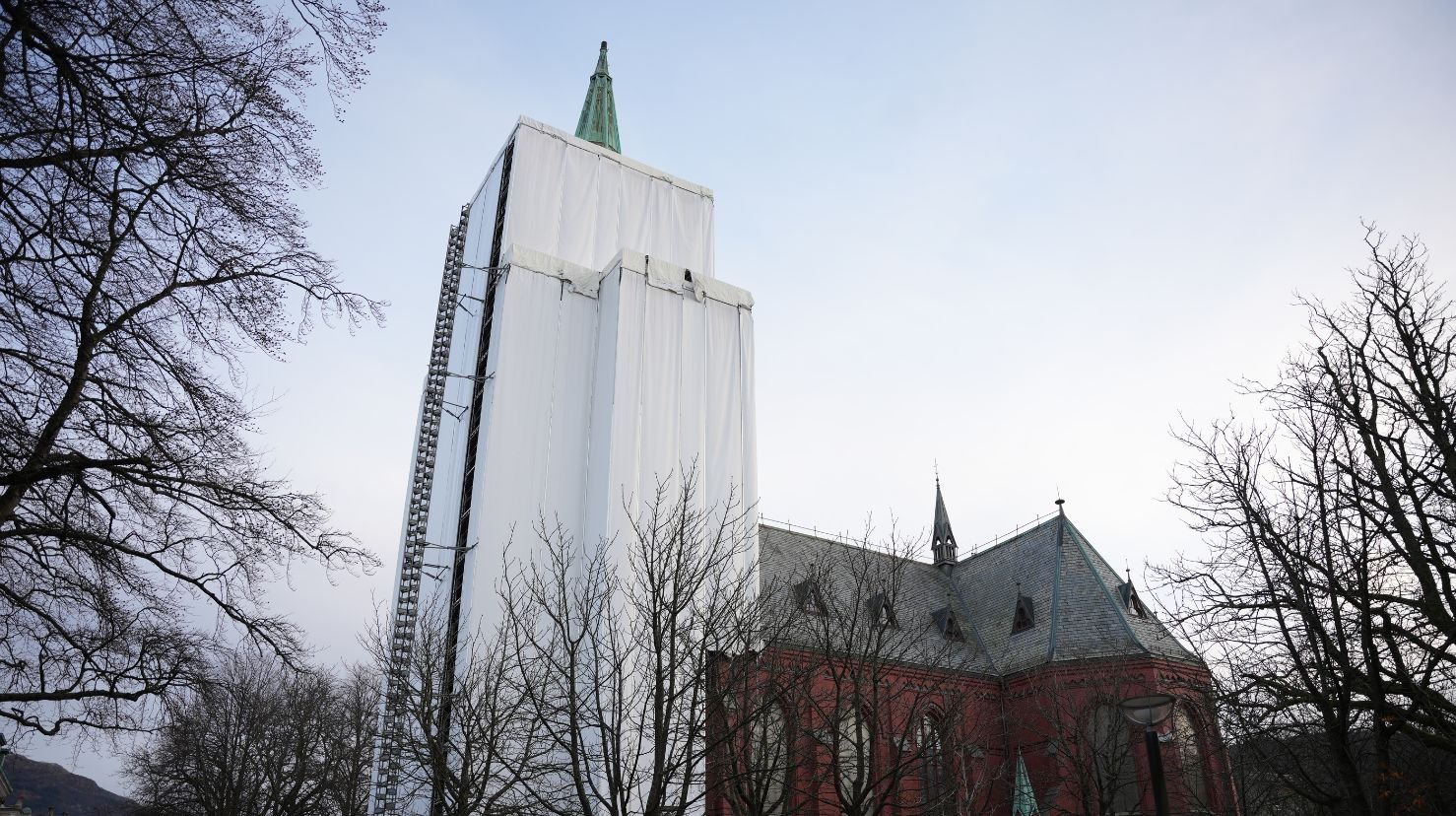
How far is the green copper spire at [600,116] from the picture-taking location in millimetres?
43188

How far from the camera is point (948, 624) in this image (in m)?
39.5

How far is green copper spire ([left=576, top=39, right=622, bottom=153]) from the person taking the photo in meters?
43.2

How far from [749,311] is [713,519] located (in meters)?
8.80

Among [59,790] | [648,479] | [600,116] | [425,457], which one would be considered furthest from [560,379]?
[59,790]

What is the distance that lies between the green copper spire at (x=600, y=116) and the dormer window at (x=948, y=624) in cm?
2372

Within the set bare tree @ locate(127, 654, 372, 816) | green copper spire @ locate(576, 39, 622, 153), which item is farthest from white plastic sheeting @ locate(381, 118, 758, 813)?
bare tree @ locate(127, 654, 372, 816)

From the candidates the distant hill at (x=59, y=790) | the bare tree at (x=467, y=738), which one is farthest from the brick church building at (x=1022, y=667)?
the distant hill at (x=59, y=790)

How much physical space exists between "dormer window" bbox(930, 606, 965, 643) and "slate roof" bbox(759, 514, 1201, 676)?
26cm

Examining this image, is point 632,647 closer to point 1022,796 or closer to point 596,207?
point 1022,796

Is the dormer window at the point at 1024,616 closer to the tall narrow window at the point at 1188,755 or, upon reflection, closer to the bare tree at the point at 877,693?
the bare tree at the point at 877,693

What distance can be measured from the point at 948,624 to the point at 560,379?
18.6 m

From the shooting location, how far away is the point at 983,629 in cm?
4056

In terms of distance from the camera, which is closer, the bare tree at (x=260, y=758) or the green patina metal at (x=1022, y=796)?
the green patina metal at (x=1022, y=796)

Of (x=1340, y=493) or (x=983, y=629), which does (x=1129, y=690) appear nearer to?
(x=983, y=629)
